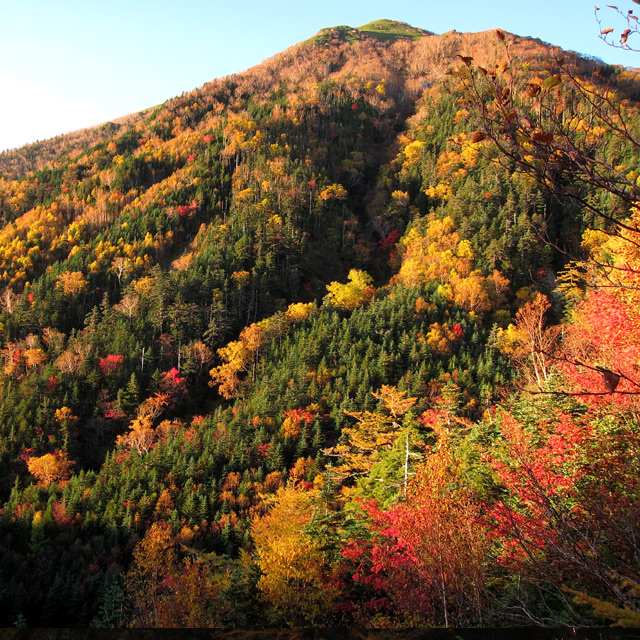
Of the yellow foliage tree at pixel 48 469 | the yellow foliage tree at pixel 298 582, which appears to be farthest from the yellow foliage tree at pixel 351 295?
the yellow foliage tree at pixel 298 582

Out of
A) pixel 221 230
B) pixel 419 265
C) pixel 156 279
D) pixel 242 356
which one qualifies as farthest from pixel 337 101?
pixel 242 356

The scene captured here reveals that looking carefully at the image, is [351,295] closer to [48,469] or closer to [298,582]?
[48,469]

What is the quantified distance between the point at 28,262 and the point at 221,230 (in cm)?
3764

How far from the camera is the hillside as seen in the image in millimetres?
5266

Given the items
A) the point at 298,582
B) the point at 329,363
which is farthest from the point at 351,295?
the point at 298,582

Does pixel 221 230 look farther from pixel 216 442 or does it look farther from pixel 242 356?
pixel 216 442

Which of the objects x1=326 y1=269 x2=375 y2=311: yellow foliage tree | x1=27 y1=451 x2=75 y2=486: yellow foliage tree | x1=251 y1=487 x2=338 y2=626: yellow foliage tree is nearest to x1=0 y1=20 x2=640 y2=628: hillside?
x1=251 y1=487 x2=338 y2=626: yellow foliage tree

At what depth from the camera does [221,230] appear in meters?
83.9

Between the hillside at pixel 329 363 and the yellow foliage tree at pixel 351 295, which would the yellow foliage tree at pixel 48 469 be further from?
the yellow foliage tree at pixel 351 295

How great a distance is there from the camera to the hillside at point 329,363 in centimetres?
527

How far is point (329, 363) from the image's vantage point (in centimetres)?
5012

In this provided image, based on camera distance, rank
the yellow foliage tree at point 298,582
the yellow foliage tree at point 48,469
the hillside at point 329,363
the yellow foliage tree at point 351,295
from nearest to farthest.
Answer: the hillside at point 329,363
the yellow foliage tree at point 298,582
the yellow foliage tree at point 48,469
the yellow foliage tree at point 351,295

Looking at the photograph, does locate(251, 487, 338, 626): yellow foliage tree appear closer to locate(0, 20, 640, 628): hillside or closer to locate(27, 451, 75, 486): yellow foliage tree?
locate(0, 20, 640, 628): hillside

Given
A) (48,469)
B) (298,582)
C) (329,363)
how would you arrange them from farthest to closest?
(329,363), (48,469), (298,582)
